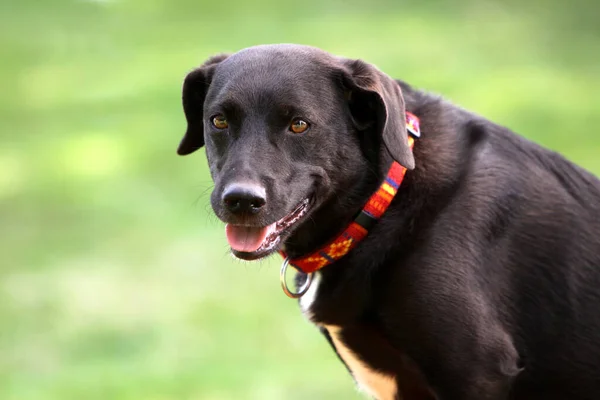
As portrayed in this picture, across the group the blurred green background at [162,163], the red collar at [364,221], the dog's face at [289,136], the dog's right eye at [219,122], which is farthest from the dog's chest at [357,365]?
the blurred green background at [162,163]

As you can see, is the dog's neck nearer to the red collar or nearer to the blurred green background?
the red collar

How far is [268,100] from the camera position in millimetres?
3191

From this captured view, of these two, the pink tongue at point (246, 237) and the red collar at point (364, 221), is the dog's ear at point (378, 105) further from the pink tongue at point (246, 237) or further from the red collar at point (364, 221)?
the pink tongue at point (246, 237)

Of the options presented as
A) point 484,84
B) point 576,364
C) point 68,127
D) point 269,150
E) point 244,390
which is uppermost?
point 269,150

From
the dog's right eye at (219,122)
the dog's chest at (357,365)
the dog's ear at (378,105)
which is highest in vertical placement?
the dog's ear at (378,105)

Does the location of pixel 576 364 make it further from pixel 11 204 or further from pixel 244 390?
pixel 11 204

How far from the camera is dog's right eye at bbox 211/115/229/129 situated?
3285 millimetres

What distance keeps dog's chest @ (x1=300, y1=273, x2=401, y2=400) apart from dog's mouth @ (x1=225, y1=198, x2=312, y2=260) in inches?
10.1

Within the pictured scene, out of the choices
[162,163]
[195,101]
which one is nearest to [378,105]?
[195,101]

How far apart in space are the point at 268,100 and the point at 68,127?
7.69 metres

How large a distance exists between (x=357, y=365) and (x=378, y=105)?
865 millimetres

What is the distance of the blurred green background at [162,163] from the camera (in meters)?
6.07

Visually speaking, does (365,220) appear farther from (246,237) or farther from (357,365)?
(357,365)

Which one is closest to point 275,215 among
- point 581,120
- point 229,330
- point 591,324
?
point 591,324
